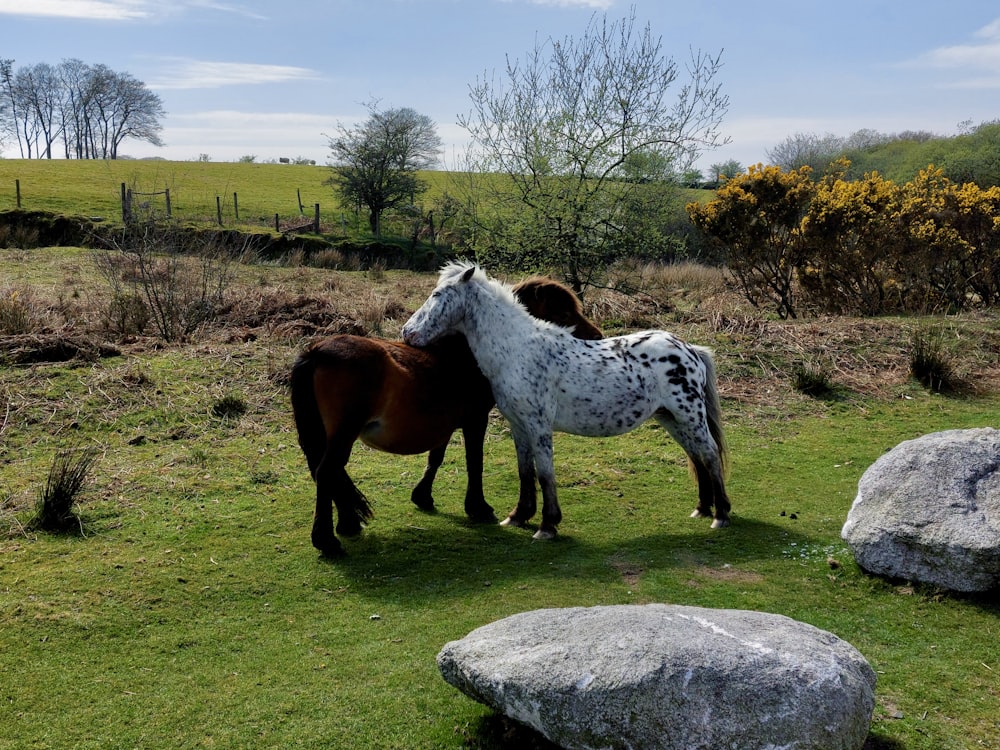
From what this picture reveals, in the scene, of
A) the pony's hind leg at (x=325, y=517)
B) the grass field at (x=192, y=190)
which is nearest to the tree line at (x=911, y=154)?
the grass field at (x=192, y=190)

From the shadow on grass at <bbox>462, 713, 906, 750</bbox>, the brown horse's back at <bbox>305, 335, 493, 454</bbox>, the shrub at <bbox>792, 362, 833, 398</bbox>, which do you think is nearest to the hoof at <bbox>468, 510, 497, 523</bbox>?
the brown horse's back at <bbox>305, 335, 493, 454</bbox>

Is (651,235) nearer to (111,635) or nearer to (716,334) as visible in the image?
(716,334)

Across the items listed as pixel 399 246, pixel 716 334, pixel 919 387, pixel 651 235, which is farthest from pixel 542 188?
pixel 399 246

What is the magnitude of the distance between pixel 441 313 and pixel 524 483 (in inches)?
67.5

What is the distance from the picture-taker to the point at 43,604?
17.7 feet

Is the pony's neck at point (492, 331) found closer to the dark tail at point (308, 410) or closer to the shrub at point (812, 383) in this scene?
the dark tail at point (308, 410)

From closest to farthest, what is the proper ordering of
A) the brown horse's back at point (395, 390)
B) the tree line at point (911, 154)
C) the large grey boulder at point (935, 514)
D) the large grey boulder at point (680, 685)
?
the large grey boulder at point (680, 685), the large grey boulder at point (935, 514), the brown horse's back at point (395, 390), the tree line at point (911, 154)

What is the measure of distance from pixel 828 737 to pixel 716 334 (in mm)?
11162

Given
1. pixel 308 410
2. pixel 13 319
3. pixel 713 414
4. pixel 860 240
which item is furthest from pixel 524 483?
pixel 860 240

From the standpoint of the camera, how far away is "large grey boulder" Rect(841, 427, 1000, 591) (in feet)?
17.6

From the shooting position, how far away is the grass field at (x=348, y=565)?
14.0ft

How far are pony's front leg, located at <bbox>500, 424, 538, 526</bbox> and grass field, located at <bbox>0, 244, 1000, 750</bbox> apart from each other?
0.26m

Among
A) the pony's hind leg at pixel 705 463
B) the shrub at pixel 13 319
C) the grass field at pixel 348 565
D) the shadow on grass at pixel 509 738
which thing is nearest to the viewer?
the shadow on grass at pixel 509 738

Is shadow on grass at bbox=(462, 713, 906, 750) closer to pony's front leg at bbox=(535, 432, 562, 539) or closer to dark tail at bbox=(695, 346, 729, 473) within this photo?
pony's front leg at bbox=(535, 432, 562, 539)
